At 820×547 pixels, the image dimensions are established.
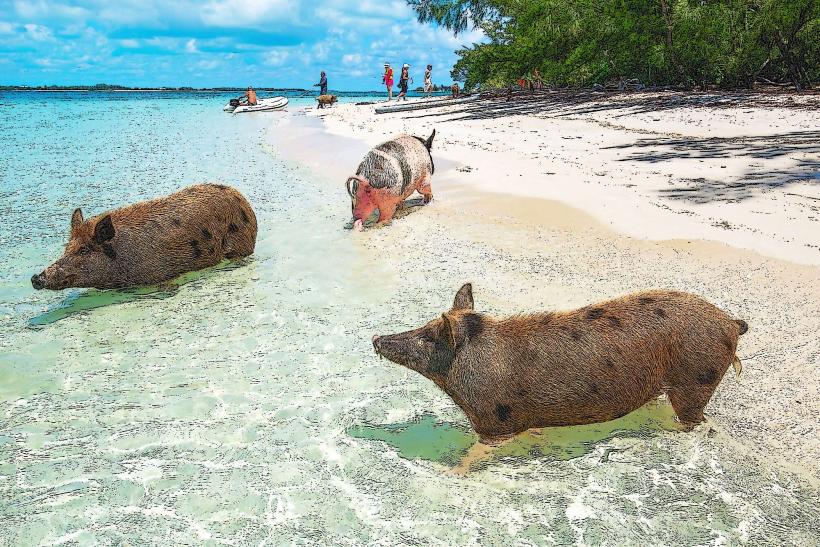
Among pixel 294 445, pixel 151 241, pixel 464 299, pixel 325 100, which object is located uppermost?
pixel 325 100

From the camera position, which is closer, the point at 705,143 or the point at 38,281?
the point at 38,281

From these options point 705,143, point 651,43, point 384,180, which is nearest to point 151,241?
point 384,180

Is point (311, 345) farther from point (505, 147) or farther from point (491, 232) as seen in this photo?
point (505, 147)

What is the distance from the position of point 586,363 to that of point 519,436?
73 cm

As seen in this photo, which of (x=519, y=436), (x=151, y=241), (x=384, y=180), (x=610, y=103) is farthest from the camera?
(x=610, y=103)

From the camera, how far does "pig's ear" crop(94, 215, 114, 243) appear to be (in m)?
7.45

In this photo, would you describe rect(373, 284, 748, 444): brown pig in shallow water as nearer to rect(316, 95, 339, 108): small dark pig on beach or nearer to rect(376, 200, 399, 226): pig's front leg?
rect(376, 200, 399, 226): pig's front leg

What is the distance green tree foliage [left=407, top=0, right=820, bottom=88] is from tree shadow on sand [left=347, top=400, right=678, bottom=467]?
22559mm

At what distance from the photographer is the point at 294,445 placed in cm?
460

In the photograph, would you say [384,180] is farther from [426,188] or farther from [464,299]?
[464,299]

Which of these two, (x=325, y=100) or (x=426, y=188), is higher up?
(x=325, y=100)

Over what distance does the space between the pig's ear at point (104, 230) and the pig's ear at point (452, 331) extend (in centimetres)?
493

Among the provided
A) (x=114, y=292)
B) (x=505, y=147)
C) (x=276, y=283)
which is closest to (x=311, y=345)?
(x=276, y=283)

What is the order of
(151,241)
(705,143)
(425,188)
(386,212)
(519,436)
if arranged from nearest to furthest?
(519,436)
(151,241)
(386,212)
(425,188)
(705,143)
